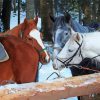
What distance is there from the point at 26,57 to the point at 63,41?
38.1 inches

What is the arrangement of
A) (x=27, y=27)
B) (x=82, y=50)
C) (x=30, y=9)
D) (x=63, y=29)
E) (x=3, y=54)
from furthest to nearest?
(x=30, y=9) → (x=63, y=29) → (x=27, y=27) → (x=3, y=54) → (x=82, y=50)

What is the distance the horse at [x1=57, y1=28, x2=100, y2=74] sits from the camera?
5.47 metres

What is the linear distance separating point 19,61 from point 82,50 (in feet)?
4.00

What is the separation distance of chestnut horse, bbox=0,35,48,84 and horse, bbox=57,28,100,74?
73 centimetres

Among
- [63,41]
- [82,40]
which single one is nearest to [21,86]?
[82,40]

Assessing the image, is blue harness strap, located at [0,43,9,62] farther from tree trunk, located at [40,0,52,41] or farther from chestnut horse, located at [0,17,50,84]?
tree trunk, located at [40,0,52,41]

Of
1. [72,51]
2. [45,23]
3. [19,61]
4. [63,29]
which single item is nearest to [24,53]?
[19,61]

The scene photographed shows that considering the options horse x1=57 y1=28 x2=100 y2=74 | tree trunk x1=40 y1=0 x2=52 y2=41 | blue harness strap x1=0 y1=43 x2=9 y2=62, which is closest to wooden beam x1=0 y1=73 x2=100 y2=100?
horse x1=57 y1=28 x2=100 y2=74

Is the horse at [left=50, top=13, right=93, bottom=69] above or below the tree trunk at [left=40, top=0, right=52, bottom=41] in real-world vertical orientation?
above

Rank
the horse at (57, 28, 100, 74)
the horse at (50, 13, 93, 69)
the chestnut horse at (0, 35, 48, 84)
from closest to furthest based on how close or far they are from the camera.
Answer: the horse at (57, 28, 100, 74) < the chestnut horse at (0, 35, 48, 84) < the horse at (50, 13, 93, 69)

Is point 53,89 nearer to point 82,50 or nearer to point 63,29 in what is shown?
point 82,50

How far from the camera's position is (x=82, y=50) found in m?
5.54

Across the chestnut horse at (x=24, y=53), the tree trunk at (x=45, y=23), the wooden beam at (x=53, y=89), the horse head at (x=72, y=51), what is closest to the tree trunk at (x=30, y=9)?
the tree trunk at (x=45, y=23)

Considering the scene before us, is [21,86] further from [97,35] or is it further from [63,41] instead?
[63,41]
